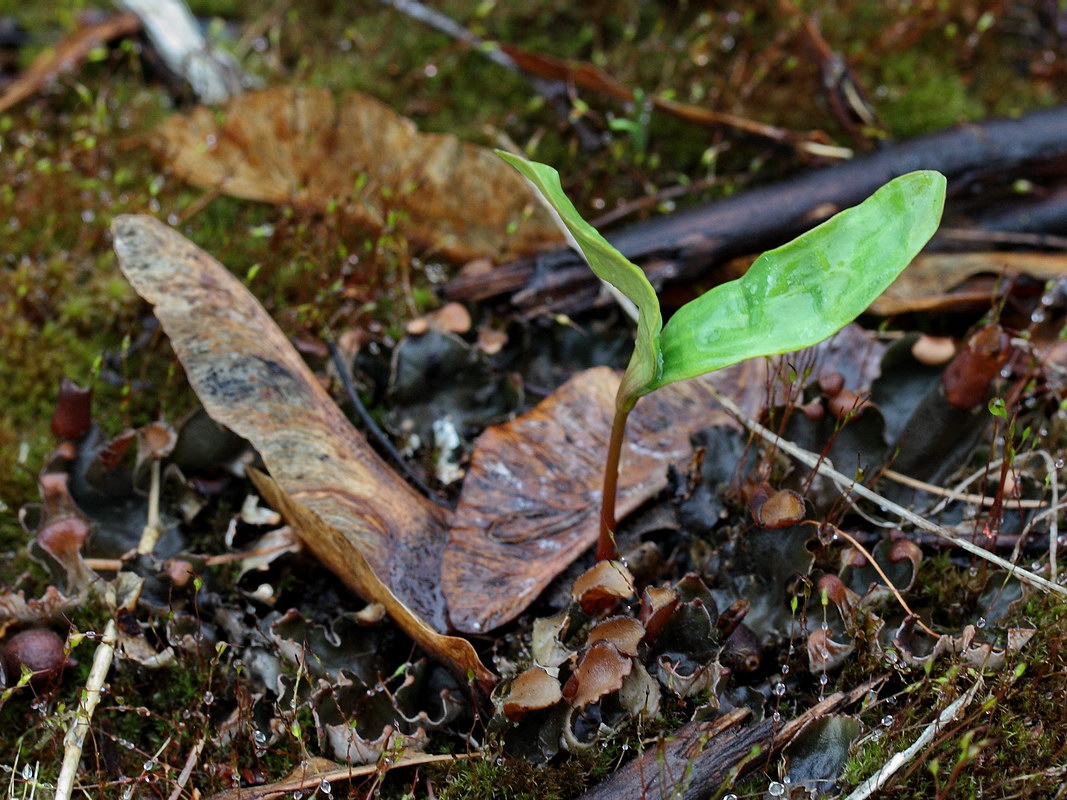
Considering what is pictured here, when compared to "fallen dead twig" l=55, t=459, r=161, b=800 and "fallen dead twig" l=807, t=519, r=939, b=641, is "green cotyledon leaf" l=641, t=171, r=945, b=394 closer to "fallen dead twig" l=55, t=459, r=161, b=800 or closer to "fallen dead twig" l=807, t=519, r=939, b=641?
"fallen dead twig" l=807, t=519, r=939, b=641

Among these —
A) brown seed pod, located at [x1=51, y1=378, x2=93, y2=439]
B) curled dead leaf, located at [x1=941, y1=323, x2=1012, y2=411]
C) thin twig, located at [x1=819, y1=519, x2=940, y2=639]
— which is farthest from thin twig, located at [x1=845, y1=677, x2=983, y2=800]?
brown seed pod, located at [x1=51, y1=378, x2=93, y2=439]

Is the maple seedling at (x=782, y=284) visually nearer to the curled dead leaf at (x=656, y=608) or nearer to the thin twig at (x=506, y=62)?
the curled dead leaf at (x=656, y=608)

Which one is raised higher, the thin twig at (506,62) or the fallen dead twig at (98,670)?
the thin twig at (506,62)

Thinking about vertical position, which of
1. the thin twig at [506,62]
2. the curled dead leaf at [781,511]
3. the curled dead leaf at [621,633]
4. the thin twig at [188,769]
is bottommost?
the thin twig at [188,769]

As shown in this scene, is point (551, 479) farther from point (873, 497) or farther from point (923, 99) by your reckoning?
point (923, 99)

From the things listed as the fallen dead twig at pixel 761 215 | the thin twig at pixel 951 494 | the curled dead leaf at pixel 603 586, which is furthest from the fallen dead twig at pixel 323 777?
the fallen dead twig at pixel 761 215

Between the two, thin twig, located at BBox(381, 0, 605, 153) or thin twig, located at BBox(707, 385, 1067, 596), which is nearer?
thin twig, located at BBox(707, 385, 1067, 596)
